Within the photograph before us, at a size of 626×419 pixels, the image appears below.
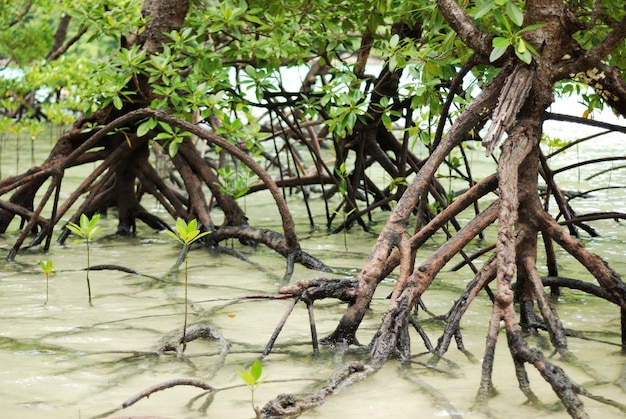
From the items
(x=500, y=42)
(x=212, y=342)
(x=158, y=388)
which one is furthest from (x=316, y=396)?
(x=500, y=42)

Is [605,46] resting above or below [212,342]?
above

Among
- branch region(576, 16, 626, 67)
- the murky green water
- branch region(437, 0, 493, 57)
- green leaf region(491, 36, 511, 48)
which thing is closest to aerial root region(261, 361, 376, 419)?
the murky green water

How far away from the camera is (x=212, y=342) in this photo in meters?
3.71

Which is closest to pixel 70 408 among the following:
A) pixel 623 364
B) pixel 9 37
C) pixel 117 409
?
pixel 117 409

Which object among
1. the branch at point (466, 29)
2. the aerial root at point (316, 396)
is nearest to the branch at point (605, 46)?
the branch at point (466, 29)

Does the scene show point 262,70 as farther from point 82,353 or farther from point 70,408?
point 70,408

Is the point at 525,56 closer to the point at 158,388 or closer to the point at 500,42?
the point at 500,42

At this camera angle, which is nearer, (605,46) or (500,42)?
(500,42)

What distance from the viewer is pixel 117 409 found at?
113 inches

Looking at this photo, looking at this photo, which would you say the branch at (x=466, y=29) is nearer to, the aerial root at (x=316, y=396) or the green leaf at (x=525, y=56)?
the green leaf at (x=525, y=56)

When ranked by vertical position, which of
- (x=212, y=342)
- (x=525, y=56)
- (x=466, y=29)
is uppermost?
(x=466, y=29)

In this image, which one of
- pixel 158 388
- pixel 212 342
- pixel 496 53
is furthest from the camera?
pixel 212 342

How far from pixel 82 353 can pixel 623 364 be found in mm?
1894

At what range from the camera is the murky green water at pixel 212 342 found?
2.97 m
